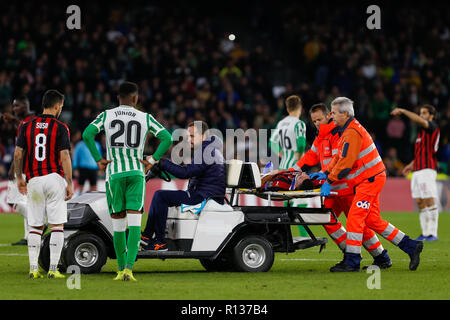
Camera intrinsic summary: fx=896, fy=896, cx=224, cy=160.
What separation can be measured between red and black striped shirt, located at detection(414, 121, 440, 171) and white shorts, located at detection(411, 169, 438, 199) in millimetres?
86

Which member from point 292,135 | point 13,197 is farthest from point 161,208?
point 13,197

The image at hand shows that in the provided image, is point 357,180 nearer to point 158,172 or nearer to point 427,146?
point 158,172

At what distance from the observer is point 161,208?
30.9ft

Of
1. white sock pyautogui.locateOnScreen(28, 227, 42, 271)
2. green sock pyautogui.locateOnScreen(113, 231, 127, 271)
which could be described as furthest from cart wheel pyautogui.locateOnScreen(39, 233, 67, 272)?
green sock pyautogui.locateOnScreen(113, 231, 127, 271)

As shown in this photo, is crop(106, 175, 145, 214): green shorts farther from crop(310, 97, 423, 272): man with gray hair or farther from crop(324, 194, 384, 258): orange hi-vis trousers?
crop(324, 194, 384, 258): orange hi-vis trousers

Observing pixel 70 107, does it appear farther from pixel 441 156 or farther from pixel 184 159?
pixel 441 156

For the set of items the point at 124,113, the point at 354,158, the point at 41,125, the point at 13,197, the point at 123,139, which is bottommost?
the point at 13,197

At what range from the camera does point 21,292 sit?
26.0 ft

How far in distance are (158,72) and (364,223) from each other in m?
15.4

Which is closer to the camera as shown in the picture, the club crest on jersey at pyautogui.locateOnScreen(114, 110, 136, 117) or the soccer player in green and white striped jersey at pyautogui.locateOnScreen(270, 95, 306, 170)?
the club crest on jersey at pyautogui.locateOnScreen(114, 110, 136, 117)

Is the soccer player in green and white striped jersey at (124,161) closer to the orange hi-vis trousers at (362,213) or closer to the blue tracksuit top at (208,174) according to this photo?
the blue tracksuit top at (208,174)

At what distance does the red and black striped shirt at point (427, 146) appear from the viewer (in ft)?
47.4

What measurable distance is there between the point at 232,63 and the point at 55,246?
54.8ft

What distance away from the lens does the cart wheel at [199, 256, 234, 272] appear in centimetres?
1006
